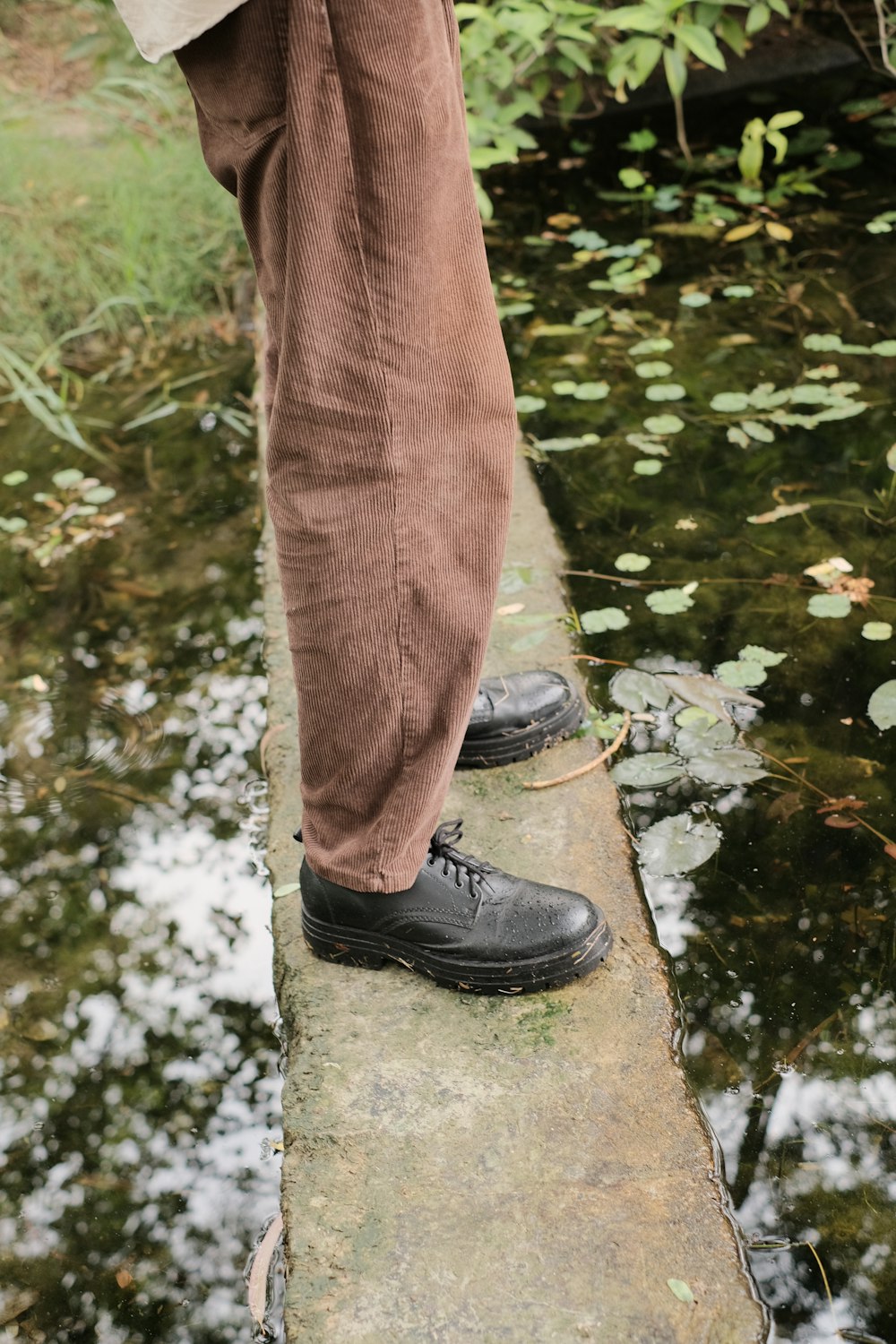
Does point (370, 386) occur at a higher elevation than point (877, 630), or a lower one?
higher

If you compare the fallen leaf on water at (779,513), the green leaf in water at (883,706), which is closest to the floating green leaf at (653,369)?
the fallen leaf on water at (779,513)

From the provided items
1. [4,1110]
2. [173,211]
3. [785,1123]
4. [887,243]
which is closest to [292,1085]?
[4,1110]

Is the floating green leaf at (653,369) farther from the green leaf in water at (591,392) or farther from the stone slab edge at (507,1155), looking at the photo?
the stone slab edge at (507,1155)

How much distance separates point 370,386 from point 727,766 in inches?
33.1

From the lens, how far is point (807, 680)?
1739 mm

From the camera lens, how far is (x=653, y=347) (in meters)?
2.65

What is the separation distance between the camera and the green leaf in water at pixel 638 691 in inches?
68.4

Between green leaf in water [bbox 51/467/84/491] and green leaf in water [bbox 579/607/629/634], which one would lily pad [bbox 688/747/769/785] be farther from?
green leaf in water [bbox 51/467/84/491]

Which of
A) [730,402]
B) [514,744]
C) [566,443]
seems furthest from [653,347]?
[514,744]

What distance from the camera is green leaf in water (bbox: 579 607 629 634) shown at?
6.21 feet

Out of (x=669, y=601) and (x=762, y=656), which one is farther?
(x=669, y=601)

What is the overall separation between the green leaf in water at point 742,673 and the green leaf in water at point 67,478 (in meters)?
1.56

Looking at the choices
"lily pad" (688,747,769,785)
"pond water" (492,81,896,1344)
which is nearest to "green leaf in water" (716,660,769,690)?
"pond water" (492,81,896,1344)

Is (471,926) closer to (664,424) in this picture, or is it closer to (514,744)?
(514,744)
